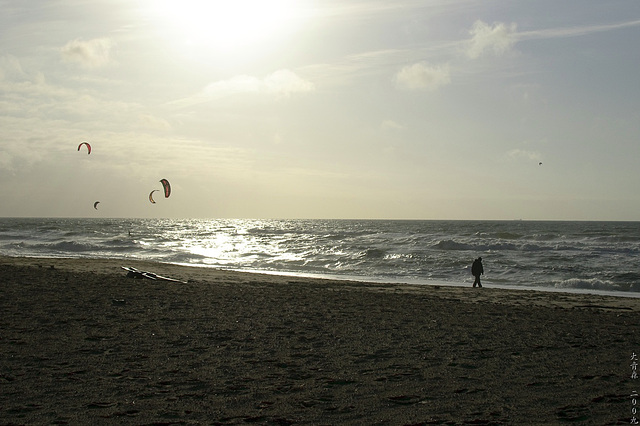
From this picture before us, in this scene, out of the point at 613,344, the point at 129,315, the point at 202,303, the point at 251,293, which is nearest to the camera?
the point at 613,344

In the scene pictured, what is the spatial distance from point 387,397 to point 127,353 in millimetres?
3492

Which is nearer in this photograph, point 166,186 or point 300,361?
point 300,361

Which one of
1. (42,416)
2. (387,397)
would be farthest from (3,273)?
(387,397)

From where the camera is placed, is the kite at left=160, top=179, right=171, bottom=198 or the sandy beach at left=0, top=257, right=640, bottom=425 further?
the kite at left=160, top=179, right=171, bottom=198

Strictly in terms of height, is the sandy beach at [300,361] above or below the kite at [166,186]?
below

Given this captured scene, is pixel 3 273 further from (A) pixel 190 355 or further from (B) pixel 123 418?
(B) pixel 123 418

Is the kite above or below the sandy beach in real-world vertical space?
above

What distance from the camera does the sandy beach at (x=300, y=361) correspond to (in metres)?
5.02

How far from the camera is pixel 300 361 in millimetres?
6926

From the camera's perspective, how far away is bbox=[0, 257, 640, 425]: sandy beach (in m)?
5.02

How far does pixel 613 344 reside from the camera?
8.24 m

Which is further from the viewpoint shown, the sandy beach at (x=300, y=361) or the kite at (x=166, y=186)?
the kite at (x=166, y=186)

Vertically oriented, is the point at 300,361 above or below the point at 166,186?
below

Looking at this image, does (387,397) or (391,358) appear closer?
(387,397)
